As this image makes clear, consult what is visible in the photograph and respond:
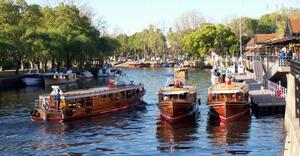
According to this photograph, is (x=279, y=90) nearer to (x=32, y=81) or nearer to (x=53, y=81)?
(x=53, y=81)

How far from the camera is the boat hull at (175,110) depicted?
147 ft

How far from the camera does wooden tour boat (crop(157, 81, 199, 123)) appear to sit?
4497 cm

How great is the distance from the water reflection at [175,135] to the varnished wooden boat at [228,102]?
2292mm

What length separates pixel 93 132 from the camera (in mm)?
42906

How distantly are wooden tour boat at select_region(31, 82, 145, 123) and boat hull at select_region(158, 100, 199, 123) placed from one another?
A: 8588 millimetres

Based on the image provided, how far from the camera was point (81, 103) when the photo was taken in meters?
51.1

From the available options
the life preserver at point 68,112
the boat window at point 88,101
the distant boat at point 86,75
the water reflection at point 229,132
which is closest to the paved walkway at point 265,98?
the water reflection at point 229,132

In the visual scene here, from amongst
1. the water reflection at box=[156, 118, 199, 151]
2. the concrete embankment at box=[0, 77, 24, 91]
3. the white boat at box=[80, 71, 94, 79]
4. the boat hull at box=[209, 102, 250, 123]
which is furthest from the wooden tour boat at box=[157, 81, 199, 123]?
the white boat at box=[80, 71, 94, 79]

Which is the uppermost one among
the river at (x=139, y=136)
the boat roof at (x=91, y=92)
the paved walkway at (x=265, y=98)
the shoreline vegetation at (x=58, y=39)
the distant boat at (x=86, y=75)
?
the shoreline vegetation at (x=58, y=39)

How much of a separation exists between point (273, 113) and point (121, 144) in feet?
57.8

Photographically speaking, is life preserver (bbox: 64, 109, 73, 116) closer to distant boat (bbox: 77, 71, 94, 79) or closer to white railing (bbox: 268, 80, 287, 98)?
white railing (bbox: 268, 80, 287, 98)

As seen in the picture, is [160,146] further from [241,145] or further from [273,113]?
[273,113]

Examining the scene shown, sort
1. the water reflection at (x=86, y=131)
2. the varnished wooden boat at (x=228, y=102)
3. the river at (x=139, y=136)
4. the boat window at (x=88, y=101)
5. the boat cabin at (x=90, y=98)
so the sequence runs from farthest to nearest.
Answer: the boat window at (x=88, y=101) → the boat cabin at (x=90, y=98) → the varnished wooden boat at (x=228, y=102) → the water reflection at (x=86, y=131) → the river at (x=139, y=136)

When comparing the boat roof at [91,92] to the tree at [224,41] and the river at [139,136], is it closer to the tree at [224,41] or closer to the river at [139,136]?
the river at [139,136]
